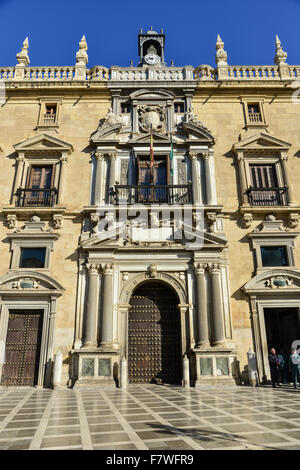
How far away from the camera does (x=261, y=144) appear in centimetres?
1477

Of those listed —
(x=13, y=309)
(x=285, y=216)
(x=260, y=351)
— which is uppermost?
(x=285, y=216)

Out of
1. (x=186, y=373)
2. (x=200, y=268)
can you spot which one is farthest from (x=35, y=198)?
(x=186, y=373)

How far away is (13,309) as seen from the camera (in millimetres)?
12469

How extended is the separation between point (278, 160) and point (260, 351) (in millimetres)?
8164

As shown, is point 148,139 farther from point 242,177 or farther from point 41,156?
point 41,156

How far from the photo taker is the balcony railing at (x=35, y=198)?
45.2 ft

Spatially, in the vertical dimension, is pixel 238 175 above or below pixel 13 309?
above

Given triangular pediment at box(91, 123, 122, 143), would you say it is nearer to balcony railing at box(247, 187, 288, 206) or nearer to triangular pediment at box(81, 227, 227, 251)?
triangular pediment at box(81, 227, 227, 251)

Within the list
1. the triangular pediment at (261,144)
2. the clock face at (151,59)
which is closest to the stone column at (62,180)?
the triangular pediment at (261,144)

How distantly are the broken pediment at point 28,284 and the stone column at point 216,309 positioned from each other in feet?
18.6

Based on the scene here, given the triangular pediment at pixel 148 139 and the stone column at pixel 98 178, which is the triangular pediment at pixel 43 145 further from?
the triangular pediment at pixel 148 139
